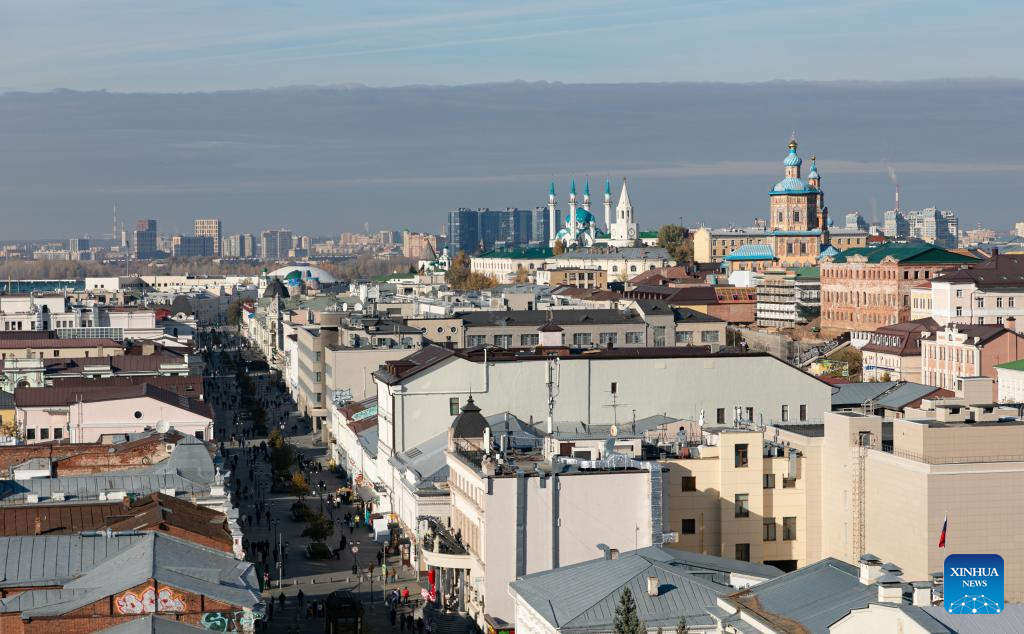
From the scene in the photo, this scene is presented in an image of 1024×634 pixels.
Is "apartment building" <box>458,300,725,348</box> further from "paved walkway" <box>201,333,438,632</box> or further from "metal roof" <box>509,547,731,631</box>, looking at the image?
"metal roof" <box>509,547,731,631</box>

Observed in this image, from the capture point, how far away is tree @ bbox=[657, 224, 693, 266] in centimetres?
17586

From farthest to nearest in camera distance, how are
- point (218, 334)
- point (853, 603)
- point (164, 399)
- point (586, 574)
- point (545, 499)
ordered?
point (218, 334) < point (164, 399) < point (545, 499) < point (586, 574) < point (853, 603)

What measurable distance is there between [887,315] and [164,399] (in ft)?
193

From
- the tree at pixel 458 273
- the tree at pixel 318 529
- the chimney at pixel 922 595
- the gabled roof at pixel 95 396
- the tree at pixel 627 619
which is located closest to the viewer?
the chimney at pixel 922 595

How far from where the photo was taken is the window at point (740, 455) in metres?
36.4

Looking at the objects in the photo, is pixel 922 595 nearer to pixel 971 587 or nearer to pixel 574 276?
pixel 971 587

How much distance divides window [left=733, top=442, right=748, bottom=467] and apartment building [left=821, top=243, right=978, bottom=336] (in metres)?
66.0

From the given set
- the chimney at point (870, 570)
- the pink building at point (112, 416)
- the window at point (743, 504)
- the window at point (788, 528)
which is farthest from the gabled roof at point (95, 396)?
the chimney at point (870, 570)

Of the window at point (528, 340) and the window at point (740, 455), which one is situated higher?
the window at point (528, 340)

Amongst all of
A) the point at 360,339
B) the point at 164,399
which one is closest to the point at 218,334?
the point at 360,339

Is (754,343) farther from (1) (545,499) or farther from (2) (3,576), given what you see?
(2) (3,576)

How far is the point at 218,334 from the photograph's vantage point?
535ft

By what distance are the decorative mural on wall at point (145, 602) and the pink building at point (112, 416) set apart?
25.6 meters

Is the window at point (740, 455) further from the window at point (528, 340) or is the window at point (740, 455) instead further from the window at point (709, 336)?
the window at point (709, 336)
